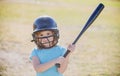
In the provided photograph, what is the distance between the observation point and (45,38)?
309 cm

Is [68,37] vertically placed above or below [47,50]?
below

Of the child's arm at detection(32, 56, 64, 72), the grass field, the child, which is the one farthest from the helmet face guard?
the grass field

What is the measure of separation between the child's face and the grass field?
324 centimetres

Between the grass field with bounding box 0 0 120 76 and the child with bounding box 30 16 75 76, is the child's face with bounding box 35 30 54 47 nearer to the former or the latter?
the child with bounding box 30 16 75 76

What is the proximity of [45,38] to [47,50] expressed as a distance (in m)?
0.19

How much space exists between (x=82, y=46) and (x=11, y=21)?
3995 millimetres

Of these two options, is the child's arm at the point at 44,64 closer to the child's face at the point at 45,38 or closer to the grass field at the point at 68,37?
the child's face at the point at 45,38

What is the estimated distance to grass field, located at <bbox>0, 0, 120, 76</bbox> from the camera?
6.96 meters

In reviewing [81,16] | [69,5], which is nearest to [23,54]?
[81,16]

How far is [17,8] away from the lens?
14906 mm

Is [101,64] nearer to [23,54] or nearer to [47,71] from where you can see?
[23,54]

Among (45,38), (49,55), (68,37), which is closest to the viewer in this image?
(45,38)

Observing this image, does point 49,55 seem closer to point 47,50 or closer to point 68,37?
point 47,50

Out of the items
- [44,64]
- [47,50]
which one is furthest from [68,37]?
[44,64]
